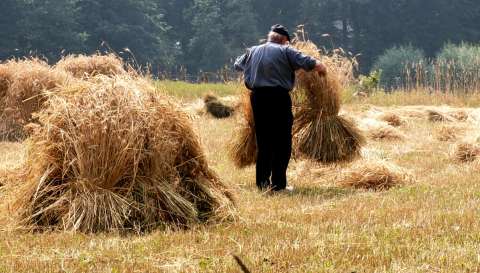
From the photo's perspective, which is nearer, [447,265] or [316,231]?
[447,265]

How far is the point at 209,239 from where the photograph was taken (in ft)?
17.6

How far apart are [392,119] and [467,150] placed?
595 centimetres

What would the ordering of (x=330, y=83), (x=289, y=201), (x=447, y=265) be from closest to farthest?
(x=447, y=265) → (x=289, y=201) → (x=330, y=83)

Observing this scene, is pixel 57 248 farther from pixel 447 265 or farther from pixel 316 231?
pixel 447 265

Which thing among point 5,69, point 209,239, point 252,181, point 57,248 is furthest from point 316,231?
point 5,69

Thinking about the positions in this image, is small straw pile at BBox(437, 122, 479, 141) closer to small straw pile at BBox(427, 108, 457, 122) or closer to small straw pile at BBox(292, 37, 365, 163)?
small straw pile at BBox(427, 108, 457, 122)

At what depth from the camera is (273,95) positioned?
7844 mm

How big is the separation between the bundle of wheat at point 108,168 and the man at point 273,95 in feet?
5.97

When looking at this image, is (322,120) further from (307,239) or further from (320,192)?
(307,239)

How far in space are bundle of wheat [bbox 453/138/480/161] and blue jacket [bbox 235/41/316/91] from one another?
148 inches

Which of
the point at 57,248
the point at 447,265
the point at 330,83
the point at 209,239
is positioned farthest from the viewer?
the point at 330,83

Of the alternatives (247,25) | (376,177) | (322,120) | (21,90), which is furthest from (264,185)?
(247,25)

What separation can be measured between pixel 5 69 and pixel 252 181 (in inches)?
321

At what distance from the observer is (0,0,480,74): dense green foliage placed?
156ft
